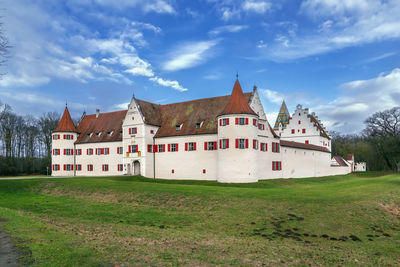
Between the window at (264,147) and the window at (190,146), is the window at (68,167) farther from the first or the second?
the window at (264,147)

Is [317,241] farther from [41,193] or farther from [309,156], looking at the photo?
[309,156]

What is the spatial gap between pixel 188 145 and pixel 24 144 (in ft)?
145

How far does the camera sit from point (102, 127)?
172 ft

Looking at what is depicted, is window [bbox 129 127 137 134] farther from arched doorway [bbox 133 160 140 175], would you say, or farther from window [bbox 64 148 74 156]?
window [bbox 64 148 74 156]

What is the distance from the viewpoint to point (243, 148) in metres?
36.0

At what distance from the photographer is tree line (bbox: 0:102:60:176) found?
60.4 m

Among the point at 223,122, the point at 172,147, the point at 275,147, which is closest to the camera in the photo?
the point at 223,122

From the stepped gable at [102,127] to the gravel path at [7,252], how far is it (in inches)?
1499

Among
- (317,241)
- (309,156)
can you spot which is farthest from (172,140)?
(317,241)

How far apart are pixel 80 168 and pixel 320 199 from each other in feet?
138

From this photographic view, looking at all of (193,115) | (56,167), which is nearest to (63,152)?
(56,167)

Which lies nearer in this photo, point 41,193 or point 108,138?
point 41,193

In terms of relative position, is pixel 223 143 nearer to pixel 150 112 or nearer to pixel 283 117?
pixel 150 112

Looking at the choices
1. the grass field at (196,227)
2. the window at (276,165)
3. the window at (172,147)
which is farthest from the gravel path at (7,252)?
the window at (276,165)
